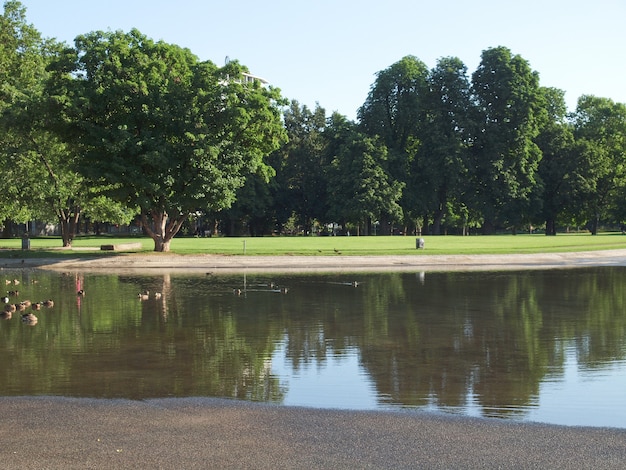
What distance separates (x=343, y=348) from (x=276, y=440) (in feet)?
20.4

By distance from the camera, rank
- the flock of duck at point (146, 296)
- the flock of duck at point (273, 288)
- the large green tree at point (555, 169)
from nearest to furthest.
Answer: the flock of duck at point (146, 296), the flock of duck at point (273, 288), the large green tree at point (555, 169)

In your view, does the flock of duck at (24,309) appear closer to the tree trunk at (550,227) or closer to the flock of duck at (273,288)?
the flock of duck at (273,288)

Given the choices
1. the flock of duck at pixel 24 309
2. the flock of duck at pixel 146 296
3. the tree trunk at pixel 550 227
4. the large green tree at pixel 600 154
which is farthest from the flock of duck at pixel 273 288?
the tree trunk at pixel 550 227

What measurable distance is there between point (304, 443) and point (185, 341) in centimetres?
734

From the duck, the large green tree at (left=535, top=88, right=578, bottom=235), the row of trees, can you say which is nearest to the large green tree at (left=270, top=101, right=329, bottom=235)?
the row of trees

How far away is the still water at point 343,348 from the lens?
9.50m

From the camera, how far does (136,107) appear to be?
39.6m

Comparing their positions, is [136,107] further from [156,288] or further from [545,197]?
[545,197]

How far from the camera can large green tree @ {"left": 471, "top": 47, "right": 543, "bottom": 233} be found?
86.1 metres

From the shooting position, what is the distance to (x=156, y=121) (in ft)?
130

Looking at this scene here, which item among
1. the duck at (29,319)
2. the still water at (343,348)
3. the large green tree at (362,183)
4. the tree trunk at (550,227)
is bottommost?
the still water at (343,348)

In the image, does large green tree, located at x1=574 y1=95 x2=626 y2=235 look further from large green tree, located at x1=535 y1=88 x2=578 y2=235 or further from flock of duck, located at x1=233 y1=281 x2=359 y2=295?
flock of duck, located at x1=233 y1=281 x2=359 y2=295

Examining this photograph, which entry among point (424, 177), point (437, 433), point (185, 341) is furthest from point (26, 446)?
point (424, 177)

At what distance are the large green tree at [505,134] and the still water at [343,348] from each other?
6287 cm
